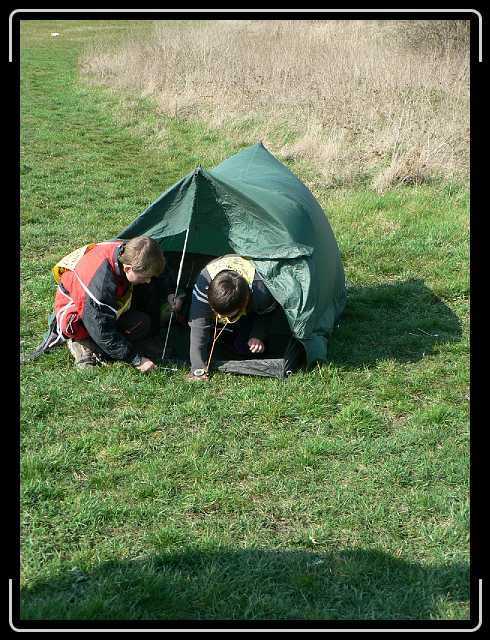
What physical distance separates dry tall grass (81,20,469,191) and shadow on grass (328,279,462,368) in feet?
10.8

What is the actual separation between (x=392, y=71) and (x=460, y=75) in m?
1.13

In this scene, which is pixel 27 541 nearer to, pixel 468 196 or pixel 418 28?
pixel 468 196

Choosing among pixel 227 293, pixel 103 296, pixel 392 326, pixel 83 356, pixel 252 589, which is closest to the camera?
pixel 252 589

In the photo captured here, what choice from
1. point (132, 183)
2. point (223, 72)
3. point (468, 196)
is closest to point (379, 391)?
point (468, 196)

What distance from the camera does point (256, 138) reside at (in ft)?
41.7

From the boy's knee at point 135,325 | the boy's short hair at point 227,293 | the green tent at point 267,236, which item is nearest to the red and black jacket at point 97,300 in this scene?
the boy's knee at point 135,325

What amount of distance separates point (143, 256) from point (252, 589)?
8.53ft

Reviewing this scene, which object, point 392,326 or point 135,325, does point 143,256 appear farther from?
point 392,326

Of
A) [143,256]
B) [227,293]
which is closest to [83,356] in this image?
[143,256]

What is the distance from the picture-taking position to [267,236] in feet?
19.7

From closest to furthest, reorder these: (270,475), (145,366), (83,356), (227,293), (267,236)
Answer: (270,475), (227,293), (145,366), (83,356), (267,236)

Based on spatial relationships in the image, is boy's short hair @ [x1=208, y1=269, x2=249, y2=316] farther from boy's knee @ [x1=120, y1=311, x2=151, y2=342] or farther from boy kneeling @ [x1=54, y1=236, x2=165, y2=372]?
boy's knee @ [x1=120, y1=311, x2=151, y2=342]

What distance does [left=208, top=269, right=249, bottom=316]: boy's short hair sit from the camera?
5.39 metres

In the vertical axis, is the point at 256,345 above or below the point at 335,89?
below
